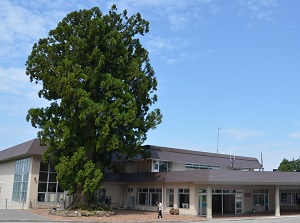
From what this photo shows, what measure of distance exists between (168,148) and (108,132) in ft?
37.7

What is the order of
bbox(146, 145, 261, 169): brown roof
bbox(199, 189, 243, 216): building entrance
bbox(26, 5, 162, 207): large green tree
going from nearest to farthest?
1. bbox(26, 5, 162, 207): large green tree
2. bbox(199, 189, 243, 216): building entrance
3. bbox(146, 145, 261, 169): brown roof

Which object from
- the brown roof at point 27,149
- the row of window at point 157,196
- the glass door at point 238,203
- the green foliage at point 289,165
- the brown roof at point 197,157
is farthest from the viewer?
the green foliage at point 289,165

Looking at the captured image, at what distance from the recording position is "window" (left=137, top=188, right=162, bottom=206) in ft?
118

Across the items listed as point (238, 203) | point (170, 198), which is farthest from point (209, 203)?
point (238, 203)

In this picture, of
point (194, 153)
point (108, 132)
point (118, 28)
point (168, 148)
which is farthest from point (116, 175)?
point (118, 28)

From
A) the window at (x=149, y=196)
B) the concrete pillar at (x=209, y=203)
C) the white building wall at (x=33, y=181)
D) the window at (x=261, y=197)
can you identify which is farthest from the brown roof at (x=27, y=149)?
the window at (x=261, y=197)

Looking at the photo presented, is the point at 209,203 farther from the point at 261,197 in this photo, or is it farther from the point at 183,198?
the point at 261,197

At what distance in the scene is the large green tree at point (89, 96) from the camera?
94.9ft

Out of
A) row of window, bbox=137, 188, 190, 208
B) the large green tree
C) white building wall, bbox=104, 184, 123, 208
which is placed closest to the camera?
the large green tree

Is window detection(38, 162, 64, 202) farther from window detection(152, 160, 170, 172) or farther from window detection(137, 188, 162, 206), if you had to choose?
window detection(152, 160, 170, 172)

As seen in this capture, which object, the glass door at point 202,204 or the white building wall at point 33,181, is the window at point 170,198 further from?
the white building wall at point 33,181

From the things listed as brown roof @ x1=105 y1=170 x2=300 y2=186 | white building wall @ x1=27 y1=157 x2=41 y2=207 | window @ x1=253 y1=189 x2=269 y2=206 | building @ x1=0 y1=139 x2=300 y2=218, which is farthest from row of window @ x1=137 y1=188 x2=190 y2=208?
white building wall @ x1=27 y1=157 x2=41 y2=207

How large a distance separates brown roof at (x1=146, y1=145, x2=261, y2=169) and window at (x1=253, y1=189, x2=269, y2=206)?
23.7ft

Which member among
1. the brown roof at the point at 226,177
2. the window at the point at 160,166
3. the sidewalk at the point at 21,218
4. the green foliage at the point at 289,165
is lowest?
the sidewalk at the point at 21,218
